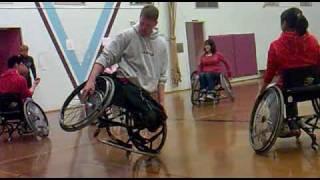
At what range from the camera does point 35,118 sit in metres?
5.35

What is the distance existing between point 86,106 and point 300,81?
5.64 feet

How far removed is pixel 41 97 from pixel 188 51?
3.96m

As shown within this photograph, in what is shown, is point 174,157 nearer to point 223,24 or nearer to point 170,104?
point 170,104

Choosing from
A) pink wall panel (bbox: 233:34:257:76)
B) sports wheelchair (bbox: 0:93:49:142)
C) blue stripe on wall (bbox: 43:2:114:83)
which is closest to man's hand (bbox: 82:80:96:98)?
sports wheelchair (bbox: 0:93:49:142)

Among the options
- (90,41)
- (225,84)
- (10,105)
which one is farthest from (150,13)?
(90,41)

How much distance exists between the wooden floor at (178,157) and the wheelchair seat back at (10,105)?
0.31 m

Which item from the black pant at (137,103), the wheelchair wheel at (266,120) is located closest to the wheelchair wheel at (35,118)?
the black pant at (137,103)

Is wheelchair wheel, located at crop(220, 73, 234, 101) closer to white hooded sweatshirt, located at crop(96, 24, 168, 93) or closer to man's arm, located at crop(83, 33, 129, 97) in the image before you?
white hooded sweatshirt, located at crop(96, 24, 168, 93)

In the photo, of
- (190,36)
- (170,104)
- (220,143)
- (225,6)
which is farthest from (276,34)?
(220,143)

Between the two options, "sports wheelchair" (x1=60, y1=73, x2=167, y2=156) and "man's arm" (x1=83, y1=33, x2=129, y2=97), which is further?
"man's arm" (x1=83, y1=33, x2=129, y2=97)

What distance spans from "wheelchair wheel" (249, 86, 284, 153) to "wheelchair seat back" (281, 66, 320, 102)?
0.15m

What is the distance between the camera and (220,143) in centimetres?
434

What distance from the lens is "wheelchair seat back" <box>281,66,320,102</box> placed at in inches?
146

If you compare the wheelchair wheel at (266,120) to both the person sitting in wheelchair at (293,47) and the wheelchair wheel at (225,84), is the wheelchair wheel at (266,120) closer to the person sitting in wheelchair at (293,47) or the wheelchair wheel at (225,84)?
the person sitting in wheelchair at (293,47)
